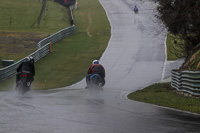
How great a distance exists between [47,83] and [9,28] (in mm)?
28994

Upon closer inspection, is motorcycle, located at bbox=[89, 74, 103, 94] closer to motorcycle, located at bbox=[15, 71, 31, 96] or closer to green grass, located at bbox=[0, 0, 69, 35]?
motorcycle, located at bbox=[15, 71, 31, 96]

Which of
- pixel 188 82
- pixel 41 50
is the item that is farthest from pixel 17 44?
pixel 188 82

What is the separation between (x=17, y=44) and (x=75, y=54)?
792cm

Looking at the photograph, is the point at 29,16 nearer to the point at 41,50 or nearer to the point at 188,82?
→ the point at 41,50

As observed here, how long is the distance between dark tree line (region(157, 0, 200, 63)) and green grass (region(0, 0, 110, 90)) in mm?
7127

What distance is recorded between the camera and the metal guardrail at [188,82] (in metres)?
17.1

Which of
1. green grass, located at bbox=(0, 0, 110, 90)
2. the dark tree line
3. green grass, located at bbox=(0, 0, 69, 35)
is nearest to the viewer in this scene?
the dark tree line

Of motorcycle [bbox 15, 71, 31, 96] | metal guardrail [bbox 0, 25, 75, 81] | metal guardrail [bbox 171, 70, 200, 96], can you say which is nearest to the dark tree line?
metal guardrail [bbox 171, 70, 200, 96]

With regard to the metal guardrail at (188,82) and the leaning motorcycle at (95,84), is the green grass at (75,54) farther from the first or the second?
the metal guardrail at (188,82)

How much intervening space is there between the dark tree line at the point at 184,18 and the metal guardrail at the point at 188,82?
10.5 feet

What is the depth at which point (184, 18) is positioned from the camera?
2297 cm

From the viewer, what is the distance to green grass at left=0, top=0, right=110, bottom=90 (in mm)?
28516

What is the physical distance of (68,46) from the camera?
143ft

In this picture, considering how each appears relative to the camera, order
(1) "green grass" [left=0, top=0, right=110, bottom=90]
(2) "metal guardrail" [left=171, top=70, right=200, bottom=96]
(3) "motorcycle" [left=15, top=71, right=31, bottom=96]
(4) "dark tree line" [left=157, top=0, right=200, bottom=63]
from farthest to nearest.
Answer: (1) "green grass" [left=0, top=0, right=110, bottom=90] < (4) "dark tree line" [left=157, top=0, right=200, bottom=63] < (3) "motorcycle" [left=15, top=71, right=31, bottom=96] < (2) "metal guardrail" [left=171, top=70, right=200, bottom=96]
